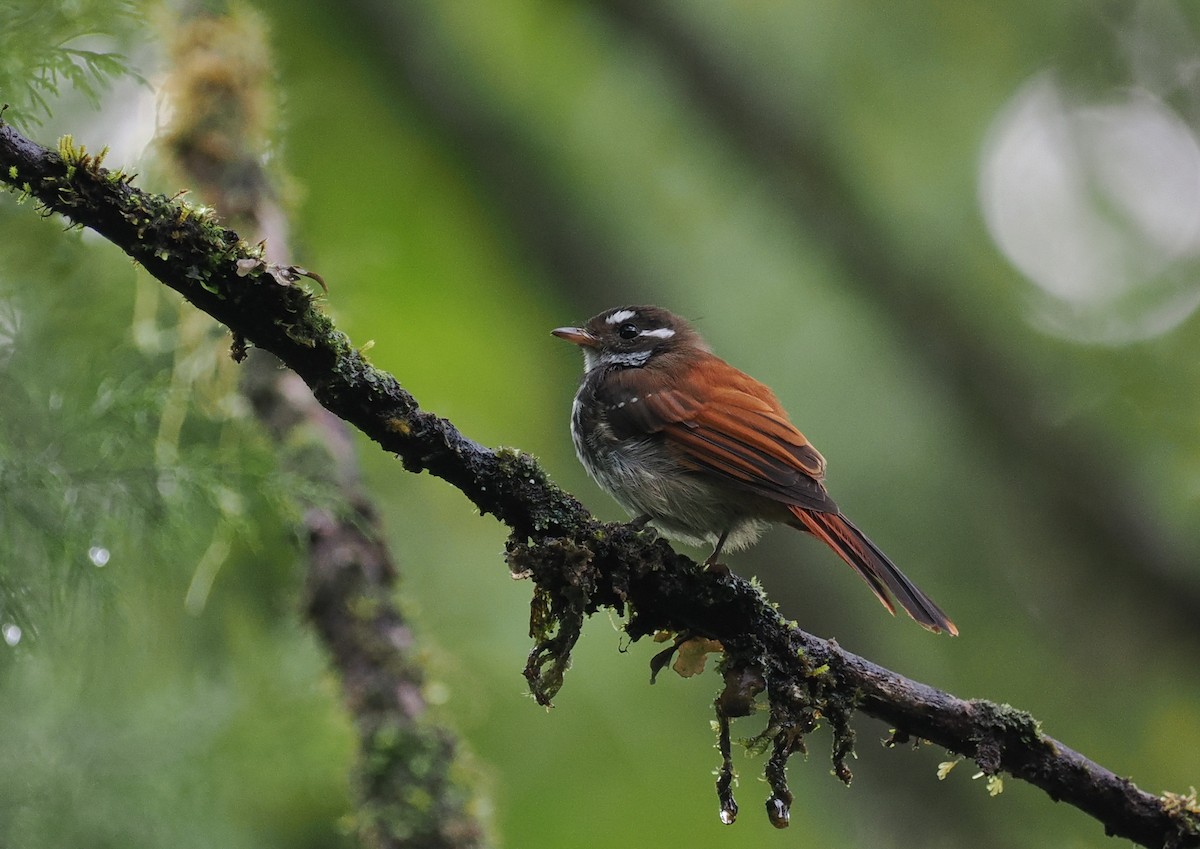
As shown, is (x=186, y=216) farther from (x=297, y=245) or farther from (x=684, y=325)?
(x=684, y=325)

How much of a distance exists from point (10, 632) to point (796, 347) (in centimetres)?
617

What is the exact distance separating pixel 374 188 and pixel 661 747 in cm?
399

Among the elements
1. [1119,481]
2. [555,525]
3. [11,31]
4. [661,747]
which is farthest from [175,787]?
[1119,481]

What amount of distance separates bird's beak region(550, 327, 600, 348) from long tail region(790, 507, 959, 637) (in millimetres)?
1869

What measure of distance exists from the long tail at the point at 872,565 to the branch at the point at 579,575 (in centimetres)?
70

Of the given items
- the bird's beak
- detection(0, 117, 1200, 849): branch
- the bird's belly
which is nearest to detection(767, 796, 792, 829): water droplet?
detection(0, 117, 1200, 849): branch

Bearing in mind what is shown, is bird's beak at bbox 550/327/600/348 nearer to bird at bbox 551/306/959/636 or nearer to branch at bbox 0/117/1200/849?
bird at bbox 551/306/959/636

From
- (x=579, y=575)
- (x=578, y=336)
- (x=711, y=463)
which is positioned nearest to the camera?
(x=579, y=575)

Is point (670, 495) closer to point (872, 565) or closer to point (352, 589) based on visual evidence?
point (872, 565)

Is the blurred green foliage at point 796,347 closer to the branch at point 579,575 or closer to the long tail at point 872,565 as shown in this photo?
the long tail at point 872,565

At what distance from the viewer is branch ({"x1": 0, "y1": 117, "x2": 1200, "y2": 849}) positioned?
8.08 ft

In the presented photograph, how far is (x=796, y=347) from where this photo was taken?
846cm

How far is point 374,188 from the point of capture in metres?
7.35

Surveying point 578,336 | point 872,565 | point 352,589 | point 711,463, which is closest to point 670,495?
point 711,463
